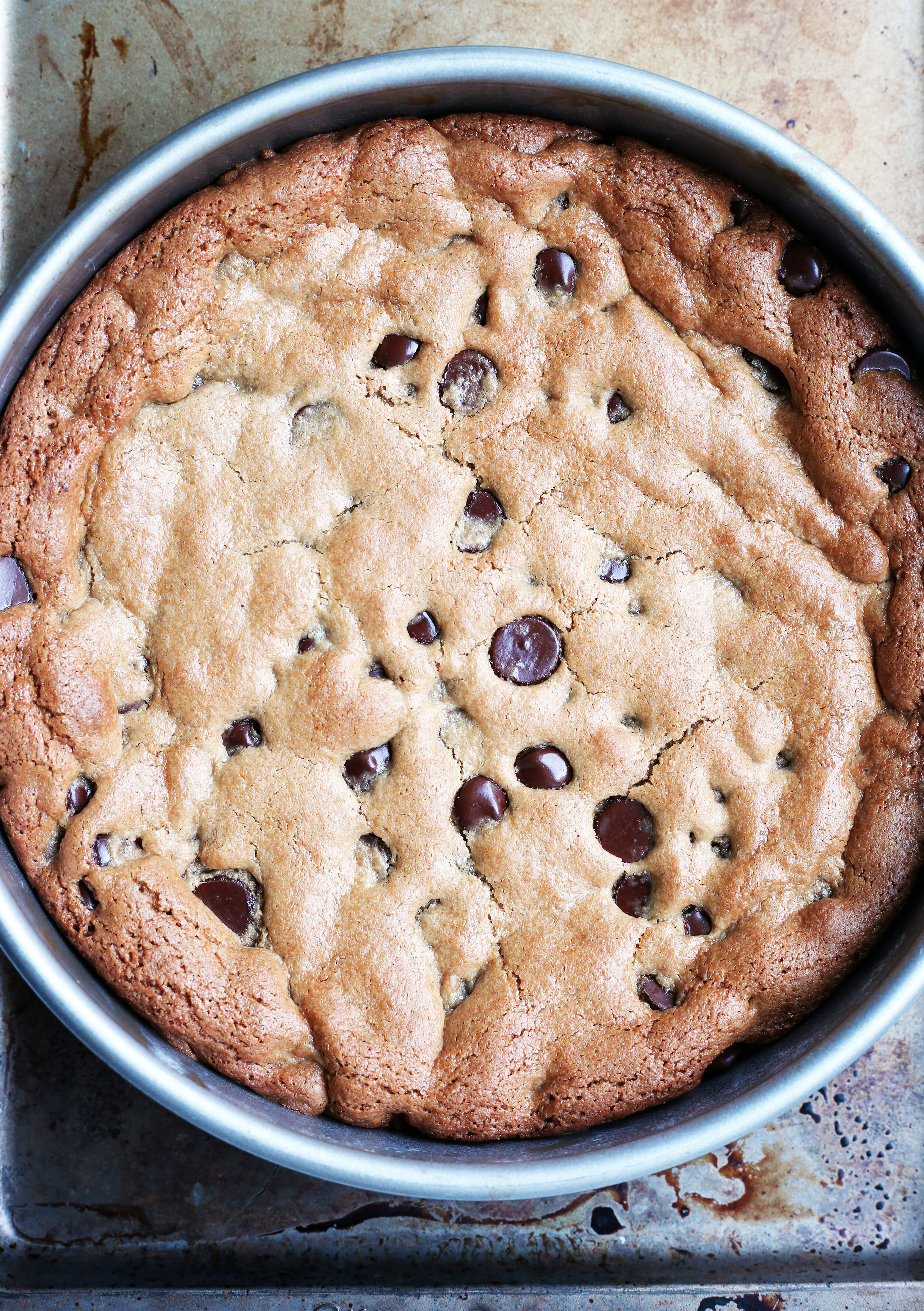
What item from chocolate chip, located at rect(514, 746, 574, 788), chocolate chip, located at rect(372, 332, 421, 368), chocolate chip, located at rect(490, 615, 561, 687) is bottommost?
chocolate chip, located at rect(514, 746, 574, 788)

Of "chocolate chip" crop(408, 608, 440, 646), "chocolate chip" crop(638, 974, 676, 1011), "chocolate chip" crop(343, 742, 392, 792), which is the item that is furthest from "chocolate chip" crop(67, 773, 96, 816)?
"chocolate chip" crop(638, 974, 676, 1011)

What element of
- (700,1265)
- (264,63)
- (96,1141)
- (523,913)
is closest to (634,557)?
(523,913)

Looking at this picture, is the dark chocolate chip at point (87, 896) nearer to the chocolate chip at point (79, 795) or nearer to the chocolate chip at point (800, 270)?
the chocolate chip at point (79, 795)

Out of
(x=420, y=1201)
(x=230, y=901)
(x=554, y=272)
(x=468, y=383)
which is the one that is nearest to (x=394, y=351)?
(x=468, y=383)

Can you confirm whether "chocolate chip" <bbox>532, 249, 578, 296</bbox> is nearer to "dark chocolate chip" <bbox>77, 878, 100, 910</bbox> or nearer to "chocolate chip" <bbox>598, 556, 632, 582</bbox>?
"chocolate chip" <bbox>598, 556, 632, 582</bbox>

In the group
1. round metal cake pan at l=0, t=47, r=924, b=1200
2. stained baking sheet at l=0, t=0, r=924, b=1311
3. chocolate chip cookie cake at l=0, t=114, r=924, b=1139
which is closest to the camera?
round metal cake pan at l=0, t=47, r=924, b=1200

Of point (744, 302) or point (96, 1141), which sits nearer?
point (744, 302)

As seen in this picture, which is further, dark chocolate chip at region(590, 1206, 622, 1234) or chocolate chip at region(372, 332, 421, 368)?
dark chocolate chip at region(590, 1206, 622, 1234)

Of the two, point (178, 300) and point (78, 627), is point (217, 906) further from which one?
point (178, 300)
